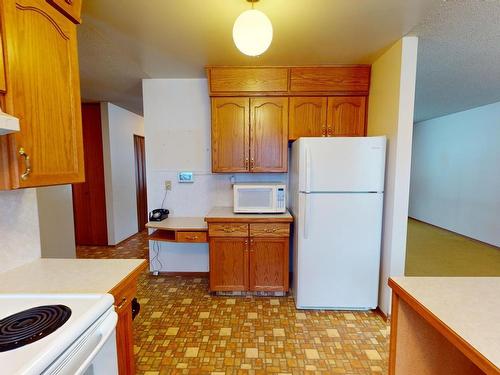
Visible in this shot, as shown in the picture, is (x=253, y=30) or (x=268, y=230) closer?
(x=253, y=30)

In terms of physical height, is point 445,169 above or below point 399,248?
above

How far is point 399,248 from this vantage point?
2197 millimetres

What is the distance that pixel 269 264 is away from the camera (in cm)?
261

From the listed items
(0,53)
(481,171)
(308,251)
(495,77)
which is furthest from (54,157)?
(481,171)

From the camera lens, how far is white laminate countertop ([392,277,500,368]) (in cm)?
79

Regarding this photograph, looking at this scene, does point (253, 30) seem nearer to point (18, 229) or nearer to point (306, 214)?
point (306, 214)

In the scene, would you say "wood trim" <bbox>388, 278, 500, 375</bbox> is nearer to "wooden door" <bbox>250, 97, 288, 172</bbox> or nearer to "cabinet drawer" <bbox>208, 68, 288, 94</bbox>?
"wooden door" <bbox>250, 97, 288, 172</bbox>

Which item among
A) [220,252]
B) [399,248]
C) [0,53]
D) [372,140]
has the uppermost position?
[0,53]

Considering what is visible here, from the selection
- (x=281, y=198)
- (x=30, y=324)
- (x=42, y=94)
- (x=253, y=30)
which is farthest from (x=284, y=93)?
(x=30, y=324)

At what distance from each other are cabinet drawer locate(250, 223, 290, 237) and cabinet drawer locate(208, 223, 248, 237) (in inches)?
4.1

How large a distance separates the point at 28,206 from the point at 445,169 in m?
6.53

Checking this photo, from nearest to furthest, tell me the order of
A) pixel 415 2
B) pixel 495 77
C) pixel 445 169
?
pixel 415 2 < pixel 495 77 < pixel 445 169

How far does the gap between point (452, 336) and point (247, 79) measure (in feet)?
8.33

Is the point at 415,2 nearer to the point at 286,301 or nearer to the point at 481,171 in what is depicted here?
the point at 286,301
